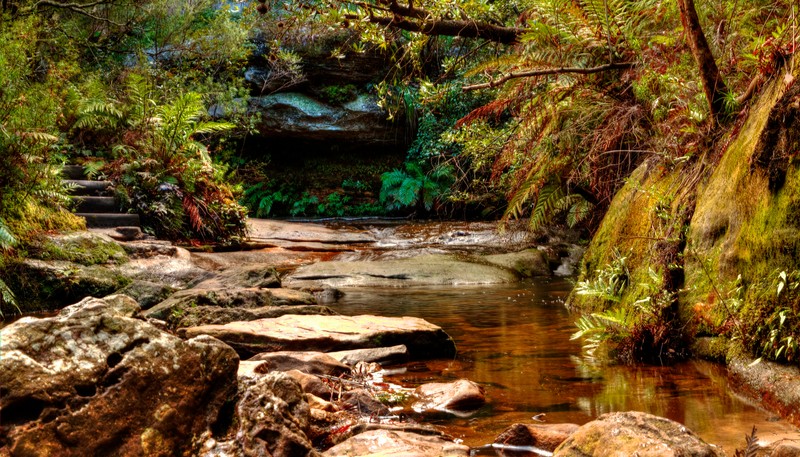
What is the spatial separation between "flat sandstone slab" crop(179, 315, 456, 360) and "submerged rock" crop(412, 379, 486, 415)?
1016mm

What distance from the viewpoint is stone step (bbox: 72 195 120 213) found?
34.5 feet

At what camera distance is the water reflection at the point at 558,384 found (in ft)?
9.41

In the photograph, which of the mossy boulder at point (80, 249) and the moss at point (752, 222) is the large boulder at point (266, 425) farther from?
the mossy boulder at point (80, 249)

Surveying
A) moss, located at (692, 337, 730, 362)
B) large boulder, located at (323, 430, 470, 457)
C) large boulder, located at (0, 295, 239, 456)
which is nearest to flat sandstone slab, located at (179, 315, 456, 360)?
moss, located at (692, 337, 730, 362)

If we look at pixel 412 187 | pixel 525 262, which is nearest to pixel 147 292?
pixel 525 262

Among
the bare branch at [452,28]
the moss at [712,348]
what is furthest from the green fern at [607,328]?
the bare branch at [452,28]

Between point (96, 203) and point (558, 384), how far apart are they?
9306mm

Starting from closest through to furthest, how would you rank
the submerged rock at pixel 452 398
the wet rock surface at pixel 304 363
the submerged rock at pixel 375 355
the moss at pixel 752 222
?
the submerged rock at pixel 452 398
the moss at pixel 752 222
the wet rock surface at pixel 304 363
the submerged rock at pixel 375 355

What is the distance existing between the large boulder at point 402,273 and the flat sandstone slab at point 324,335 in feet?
15.0

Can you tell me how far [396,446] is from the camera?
253 cm

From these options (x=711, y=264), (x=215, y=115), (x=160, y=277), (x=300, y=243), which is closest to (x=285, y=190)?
(x=215, y=115)

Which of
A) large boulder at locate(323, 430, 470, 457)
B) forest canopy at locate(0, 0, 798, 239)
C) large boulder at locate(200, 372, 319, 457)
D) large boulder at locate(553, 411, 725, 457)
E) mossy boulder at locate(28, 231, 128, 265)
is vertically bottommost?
mossy boulder at locate(28, 231, 128, 265)

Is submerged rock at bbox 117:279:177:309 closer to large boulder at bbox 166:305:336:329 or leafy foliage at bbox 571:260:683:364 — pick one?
large boulder at bbox 166:305:336:329

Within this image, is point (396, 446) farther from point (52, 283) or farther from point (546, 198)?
point (52, 283)
